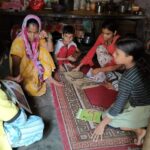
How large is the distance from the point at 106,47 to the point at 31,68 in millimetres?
877

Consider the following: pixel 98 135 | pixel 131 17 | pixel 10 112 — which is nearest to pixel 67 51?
pixel 131 17

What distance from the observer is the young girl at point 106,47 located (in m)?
2.85

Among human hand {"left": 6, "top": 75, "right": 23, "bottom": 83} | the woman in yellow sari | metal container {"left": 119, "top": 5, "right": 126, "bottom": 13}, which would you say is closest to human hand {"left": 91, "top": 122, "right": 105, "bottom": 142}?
the woman in yellow sari

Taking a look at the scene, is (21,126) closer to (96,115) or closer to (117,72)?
(96,115)

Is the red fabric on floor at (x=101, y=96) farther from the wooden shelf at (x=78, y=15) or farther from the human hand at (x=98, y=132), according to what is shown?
the wooden shelf at (x=78, y=15)

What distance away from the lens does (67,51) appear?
3.20 metres

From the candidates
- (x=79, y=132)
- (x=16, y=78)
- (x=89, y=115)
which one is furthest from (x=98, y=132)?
(x=16, y=78)

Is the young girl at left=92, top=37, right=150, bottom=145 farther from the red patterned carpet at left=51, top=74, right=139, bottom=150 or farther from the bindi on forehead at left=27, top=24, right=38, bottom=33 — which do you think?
the bindi on forehead at left=27, top=24, right=38, bottom=33

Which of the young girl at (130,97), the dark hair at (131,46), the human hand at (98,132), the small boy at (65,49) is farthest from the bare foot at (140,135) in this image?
the small boy at (65,49)

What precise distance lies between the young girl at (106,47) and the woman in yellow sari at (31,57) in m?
0.51

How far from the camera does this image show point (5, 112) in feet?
5.57

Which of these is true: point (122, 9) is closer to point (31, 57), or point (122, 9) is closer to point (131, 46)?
point (31, 57)

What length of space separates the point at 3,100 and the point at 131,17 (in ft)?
7.95

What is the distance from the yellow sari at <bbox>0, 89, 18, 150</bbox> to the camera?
66.4 inches
